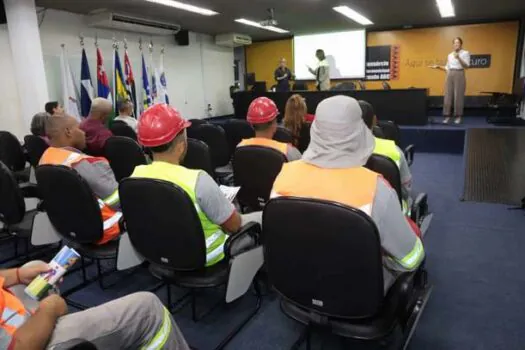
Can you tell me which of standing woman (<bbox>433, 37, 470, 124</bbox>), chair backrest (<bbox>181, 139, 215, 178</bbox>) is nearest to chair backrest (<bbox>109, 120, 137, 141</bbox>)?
chair backrest (<bbox>181, 139, 215, 178</bbox>)

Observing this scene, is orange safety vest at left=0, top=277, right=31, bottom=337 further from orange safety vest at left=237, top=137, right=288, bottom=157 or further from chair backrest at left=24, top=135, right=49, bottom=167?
chair backrest at left=24, top=135, right=49, bottom=167

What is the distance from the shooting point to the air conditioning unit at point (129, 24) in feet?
20.7

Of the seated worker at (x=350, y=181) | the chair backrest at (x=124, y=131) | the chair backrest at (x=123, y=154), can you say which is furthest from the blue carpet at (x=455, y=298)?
the chair backrest at (x=124, y=131)

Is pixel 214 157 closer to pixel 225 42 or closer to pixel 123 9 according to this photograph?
pixel 123 9

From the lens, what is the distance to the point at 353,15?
25.1ft

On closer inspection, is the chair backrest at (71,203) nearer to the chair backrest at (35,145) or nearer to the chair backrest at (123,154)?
the chair backrest at (123,154)

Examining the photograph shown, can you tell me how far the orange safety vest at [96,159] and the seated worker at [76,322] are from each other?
643 millimetres

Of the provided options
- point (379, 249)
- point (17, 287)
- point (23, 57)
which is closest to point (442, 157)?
point (379, 249)

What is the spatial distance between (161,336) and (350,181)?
822mm

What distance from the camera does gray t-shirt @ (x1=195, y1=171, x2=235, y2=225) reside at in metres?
1.52

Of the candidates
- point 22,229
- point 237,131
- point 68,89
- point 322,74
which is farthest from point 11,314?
point 322,74

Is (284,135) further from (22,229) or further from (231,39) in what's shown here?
(231,39)

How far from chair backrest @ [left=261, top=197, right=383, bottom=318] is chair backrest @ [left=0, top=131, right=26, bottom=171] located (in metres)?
3.38

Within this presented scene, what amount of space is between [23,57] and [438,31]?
8.91 meters
